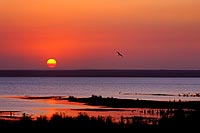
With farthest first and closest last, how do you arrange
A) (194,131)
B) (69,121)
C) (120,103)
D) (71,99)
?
(71,99) → (120,103) → (69,121) → (194,131)

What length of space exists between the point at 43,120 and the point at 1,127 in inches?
128

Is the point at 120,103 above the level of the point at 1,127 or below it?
above

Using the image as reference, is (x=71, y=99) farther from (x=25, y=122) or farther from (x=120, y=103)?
(x=25, y=122)

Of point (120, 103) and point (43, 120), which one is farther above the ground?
point (120, 103)

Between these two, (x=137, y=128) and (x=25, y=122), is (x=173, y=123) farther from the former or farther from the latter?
(x=25, y=122)

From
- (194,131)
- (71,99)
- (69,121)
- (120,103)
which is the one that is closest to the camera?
(194,131)

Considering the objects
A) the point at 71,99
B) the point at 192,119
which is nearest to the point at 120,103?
the point at 71,99

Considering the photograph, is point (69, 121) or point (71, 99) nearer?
point (69, 121)

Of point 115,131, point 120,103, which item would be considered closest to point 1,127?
point 115,131

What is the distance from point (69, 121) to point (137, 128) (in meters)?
4.64

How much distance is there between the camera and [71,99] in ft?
313

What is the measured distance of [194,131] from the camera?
37.1 metres

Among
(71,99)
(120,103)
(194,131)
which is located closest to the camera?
(194,131)

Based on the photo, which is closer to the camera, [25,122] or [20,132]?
[20,132]
